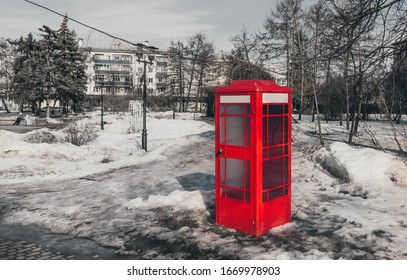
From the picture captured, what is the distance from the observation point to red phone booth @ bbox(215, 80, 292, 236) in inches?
222

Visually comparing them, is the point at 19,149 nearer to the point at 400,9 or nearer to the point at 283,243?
the point at 283,243

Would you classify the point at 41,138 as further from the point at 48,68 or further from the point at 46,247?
the point at 48,68

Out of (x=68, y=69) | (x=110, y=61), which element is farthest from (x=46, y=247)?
(x=110, y=61)

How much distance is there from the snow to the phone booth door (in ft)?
0.94

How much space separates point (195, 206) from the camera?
7211 millimetres

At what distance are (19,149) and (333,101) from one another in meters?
27.6

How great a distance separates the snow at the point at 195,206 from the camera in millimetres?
5363

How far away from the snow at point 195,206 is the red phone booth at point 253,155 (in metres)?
0.30

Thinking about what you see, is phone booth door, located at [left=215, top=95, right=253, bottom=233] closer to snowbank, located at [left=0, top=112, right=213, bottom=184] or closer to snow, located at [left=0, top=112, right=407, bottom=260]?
snow, located at [left=0, top=112, right=407, bottom=260]

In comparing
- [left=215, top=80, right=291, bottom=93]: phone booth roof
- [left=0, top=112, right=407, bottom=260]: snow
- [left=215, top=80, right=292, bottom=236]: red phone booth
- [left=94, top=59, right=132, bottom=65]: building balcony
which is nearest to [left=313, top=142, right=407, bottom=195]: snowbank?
[left=0, top=112, right=407, bottom=260]: snow

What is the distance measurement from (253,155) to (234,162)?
458 mm

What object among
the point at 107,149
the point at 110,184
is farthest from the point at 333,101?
the point at 110,184

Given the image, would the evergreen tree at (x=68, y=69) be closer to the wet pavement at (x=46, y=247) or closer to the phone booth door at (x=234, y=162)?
the wet pavement at (x=46, y=247)

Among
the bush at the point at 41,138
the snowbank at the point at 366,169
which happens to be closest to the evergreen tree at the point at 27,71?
the bush at the point at 41,138
